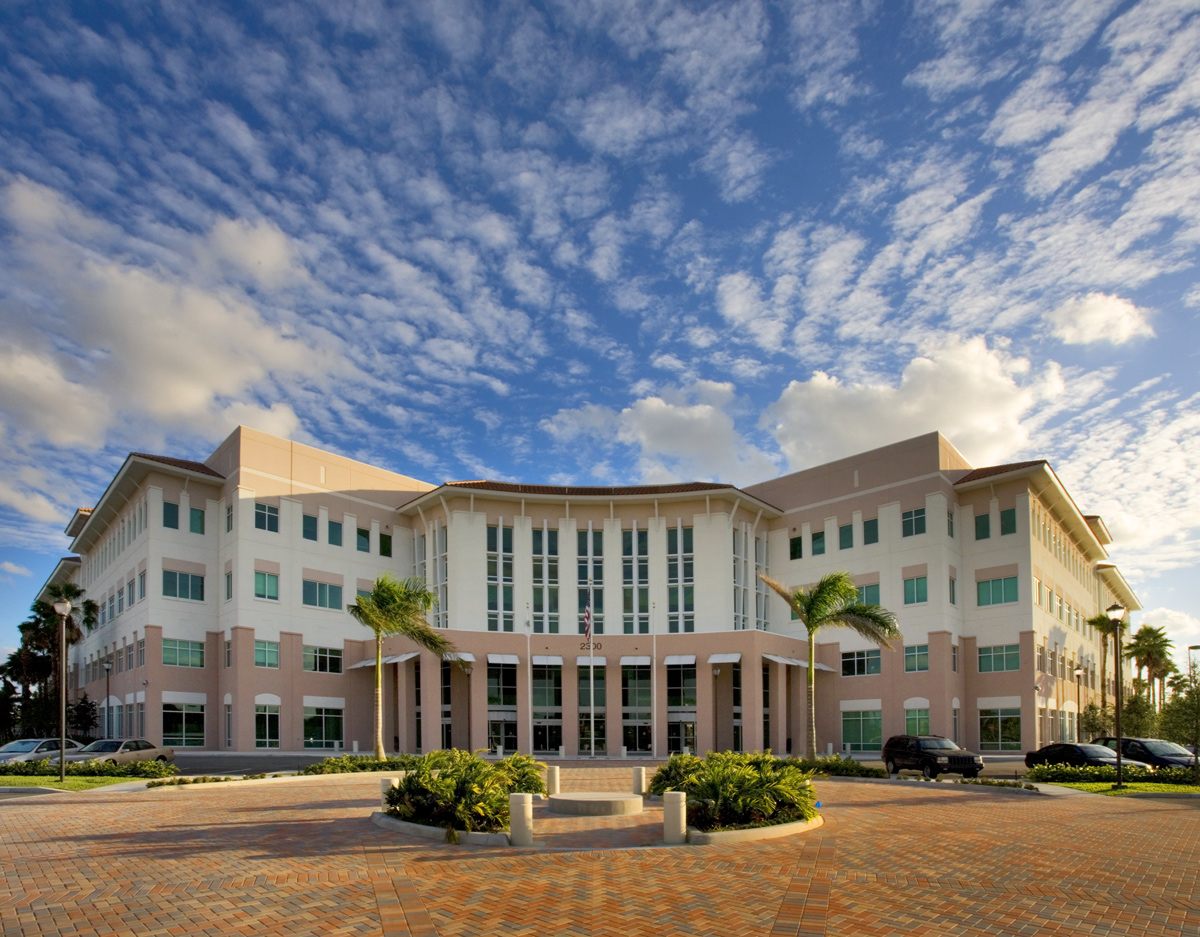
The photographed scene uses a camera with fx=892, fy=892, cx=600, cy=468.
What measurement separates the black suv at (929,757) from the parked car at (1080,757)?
310 centimetres

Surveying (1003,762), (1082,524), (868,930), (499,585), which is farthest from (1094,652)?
(868,930)

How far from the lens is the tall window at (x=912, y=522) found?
46594 millimetres

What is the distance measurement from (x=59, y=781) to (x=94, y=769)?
292 cm

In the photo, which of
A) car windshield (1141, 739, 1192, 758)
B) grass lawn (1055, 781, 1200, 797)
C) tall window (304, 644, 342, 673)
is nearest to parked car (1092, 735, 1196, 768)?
car windshield (1141, 739, 1192, 758)

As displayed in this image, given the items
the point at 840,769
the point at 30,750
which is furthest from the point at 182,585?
the point at 840,769

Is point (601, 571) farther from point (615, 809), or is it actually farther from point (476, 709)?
point (615, 809)

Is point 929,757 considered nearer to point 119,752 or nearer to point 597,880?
point 597,880

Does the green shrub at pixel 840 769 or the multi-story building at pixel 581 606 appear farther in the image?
the multi-story building at pixel 581 606

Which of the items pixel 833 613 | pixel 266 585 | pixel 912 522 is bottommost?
pixel 833 613

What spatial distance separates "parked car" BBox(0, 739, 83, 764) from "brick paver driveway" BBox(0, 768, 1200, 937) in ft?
63.0

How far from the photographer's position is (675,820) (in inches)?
539

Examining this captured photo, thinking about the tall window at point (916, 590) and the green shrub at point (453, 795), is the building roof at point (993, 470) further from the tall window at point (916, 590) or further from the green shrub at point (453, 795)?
the green shrub at point (453, 795)

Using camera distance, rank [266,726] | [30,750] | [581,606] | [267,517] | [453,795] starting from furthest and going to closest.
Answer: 1. [581,606]
2. [267,517]
3. [266,726]
4. [30,750]
5. [453,795]

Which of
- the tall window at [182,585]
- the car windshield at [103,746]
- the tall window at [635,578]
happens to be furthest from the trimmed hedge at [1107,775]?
the tall window at [182,585]
